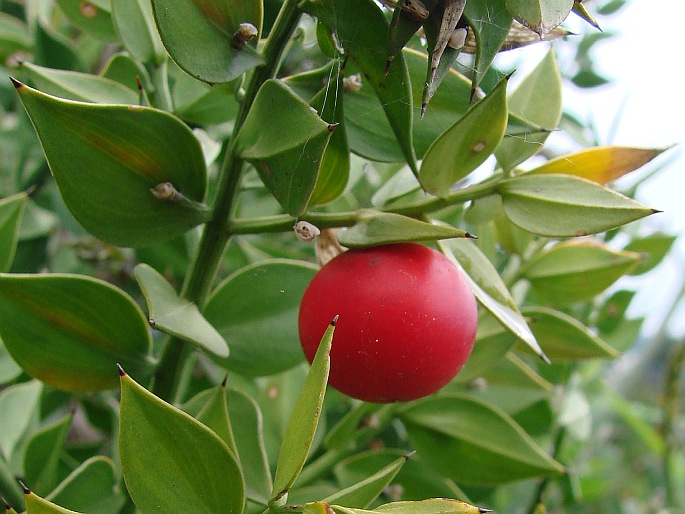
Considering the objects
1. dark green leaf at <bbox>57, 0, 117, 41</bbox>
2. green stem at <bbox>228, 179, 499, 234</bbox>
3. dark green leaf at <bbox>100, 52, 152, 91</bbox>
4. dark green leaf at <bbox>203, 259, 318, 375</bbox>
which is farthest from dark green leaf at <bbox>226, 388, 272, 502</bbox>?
dark green leaf at <bbox>57, 0, 117, 41</bbox>

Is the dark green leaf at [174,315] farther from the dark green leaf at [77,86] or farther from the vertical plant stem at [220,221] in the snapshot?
the dark green leaf at [77,86]

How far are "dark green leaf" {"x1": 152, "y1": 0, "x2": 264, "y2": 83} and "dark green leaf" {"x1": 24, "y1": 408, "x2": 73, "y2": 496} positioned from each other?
1.42 ft

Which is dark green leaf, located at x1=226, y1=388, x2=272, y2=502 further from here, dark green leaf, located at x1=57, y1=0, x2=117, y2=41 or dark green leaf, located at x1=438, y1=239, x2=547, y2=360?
dark green leaf, located at x1=57, y1=0, x2=117, y2=41

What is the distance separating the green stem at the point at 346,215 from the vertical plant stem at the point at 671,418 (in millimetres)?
1300

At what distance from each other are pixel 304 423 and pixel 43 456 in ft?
1.47

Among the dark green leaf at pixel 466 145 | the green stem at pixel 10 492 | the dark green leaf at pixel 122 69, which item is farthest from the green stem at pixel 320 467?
the dark green leaf at pixel 122 69

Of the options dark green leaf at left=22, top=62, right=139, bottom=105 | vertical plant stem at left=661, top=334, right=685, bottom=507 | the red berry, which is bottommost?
vertical plant stem at left=661, top=334, right=685, bottom=507

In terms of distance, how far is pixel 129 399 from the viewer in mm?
419

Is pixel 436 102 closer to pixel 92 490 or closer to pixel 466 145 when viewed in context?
pixel 466 145

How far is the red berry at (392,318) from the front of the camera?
A: 1.65 feet

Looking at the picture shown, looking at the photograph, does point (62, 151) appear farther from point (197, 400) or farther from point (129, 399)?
point (197, 400)

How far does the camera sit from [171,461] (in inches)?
17.5

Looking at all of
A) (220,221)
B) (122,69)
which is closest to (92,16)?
(122,69)

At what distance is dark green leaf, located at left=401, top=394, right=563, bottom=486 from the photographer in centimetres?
73
